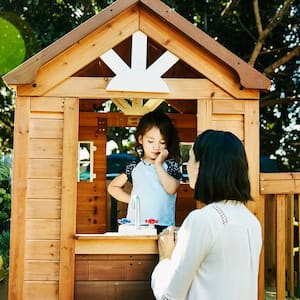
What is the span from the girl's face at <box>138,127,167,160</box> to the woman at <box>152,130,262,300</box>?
7.22 feet

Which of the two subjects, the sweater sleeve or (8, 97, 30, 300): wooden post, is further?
(8, 97, 30, 300): wooden post

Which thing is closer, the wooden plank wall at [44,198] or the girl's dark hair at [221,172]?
the girl's dark hair at [221,172]

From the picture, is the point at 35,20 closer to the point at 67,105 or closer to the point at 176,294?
the point at 67,105

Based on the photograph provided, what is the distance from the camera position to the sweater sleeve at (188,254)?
1990 mm

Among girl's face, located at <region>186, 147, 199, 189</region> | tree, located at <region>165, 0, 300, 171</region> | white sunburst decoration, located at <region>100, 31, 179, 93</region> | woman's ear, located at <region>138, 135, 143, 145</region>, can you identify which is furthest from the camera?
tree, located at <region>165, 0, 300, 171</region>

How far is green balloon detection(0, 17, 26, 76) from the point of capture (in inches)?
395

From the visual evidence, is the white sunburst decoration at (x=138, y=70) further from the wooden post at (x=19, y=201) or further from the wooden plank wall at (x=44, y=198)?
the wooden post at (x=19, y=201)

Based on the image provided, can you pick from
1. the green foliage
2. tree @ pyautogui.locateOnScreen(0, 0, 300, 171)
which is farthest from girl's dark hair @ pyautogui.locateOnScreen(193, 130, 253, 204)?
the green foliage

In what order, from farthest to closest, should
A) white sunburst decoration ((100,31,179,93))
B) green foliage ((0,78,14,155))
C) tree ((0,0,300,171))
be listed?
1. green foliage ((0,78,14,155))
2. tree ((0,0,300,171))
3. white sunburst decoration ((100,31,179,93))

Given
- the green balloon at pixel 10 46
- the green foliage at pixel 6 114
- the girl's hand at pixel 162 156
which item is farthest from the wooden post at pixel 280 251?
the green foliage at pixel 6 114

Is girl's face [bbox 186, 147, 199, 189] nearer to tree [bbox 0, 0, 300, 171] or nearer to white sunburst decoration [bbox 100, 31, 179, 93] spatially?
white sunburst decoration [bbox 100, 31, 179, 93]

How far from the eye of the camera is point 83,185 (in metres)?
5.84

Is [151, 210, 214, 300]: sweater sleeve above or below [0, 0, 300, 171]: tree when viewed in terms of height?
below

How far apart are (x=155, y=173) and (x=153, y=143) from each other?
0.26m
